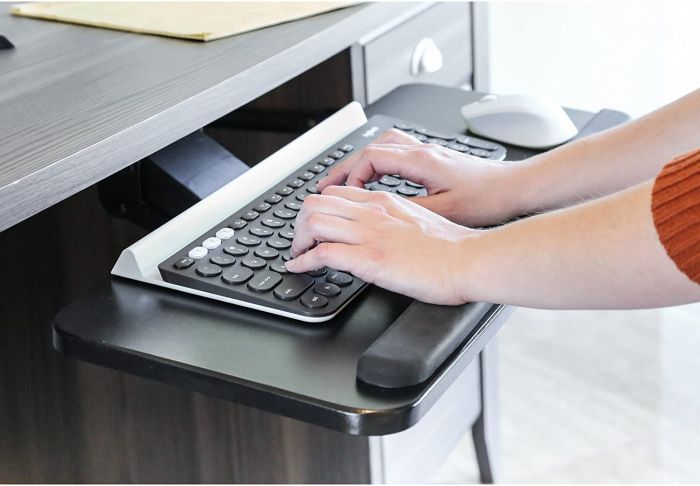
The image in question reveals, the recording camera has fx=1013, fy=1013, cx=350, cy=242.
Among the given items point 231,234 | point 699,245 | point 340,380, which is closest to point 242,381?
point 340,380

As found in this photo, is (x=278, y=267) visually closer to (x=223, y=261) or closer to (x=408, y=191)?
(x=223, y=261)

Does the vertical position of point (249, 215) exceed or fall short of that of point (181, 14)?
it falls short

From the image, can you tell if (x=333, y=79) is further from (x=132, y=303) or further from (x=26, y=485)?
(x=26, y=485)

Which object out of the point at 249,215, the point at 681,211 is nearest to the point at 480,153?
the point at 249,215

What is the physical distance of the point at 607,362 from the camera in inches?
75.1

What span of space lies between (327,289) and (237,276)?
6 cm

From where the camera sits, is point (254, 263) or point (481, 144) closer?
point (254, 263)

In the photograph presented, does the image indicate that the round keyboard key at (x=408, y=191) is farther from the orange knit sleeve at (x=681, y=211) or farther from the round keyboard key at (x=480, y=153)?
the orange knit sleeve at (x=681, y=211)

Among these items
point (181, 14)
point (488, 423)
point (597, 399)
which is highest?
point (181, 14)

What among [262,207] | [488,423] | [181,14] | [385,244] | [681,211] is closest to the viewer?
[681,211]

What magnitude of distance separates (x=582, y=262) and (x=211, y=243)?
0.27 m

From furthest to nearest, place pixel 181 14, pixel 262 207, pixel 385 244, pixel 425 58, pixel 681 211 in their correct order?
pixel 425 58
pixel 181 14
pixel 262 207
pixel 385 244
pixel 681 211

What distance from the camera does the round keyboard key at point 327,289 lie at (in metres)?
0.68

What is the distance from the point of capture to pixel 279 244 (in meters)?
0.73
